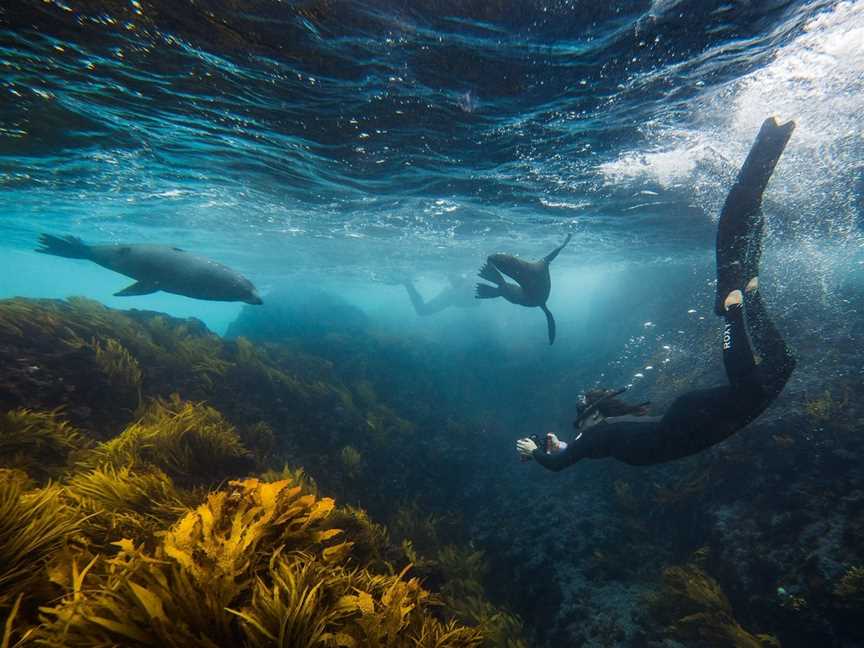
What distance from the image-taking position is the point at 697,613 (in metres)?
5.62

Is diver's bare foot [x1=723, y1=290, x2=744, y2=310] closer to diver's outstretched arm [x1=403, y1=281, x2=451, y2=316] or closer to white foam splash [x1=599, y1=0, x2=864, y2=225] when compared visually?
white foam splash [x1=599, y1=0, x2=864, y2=225]

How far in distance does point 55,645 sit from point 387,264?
34.6 m

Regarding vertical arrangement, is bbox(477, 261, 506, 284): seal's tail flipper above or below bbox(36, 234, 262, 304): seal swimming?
above

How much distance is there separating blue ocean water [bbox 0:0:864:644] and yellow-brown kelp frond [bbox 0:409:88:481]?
5919 mm

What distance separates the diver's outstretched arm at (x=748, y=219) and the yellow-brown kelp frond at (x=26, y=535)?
7.59 m

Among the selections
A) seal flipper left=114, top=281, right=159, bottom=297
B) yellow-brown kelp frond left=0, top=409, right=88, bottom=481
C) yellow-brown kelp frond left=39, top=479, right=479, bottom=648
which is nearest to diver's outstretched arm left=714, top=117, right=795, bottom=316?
yellow-brown kelp frond left=39, top=479, right=479, bottom=648

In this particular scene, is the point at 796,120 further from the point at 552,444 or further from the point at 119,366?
the point at 119,366

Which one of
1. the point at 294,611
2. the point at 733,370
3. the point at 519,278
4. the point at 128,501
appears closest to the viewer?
the point at 294,611

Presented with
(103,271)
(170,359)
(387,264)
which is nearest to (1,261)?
(103,271)

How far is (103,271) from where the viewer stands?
5609 centimetres

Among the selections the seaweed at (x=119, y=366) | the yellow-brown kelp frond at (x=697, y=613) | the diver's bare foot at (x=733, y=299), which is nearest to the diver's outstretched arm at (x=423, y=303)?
the seaweed at (x=119, y=366)

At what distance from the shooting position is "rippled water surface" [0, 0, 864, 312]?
570 centimetres

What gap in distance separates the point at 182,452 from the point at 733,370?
7.30m

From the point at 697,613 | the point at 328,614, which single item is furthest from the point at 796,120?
the point at 328,614
